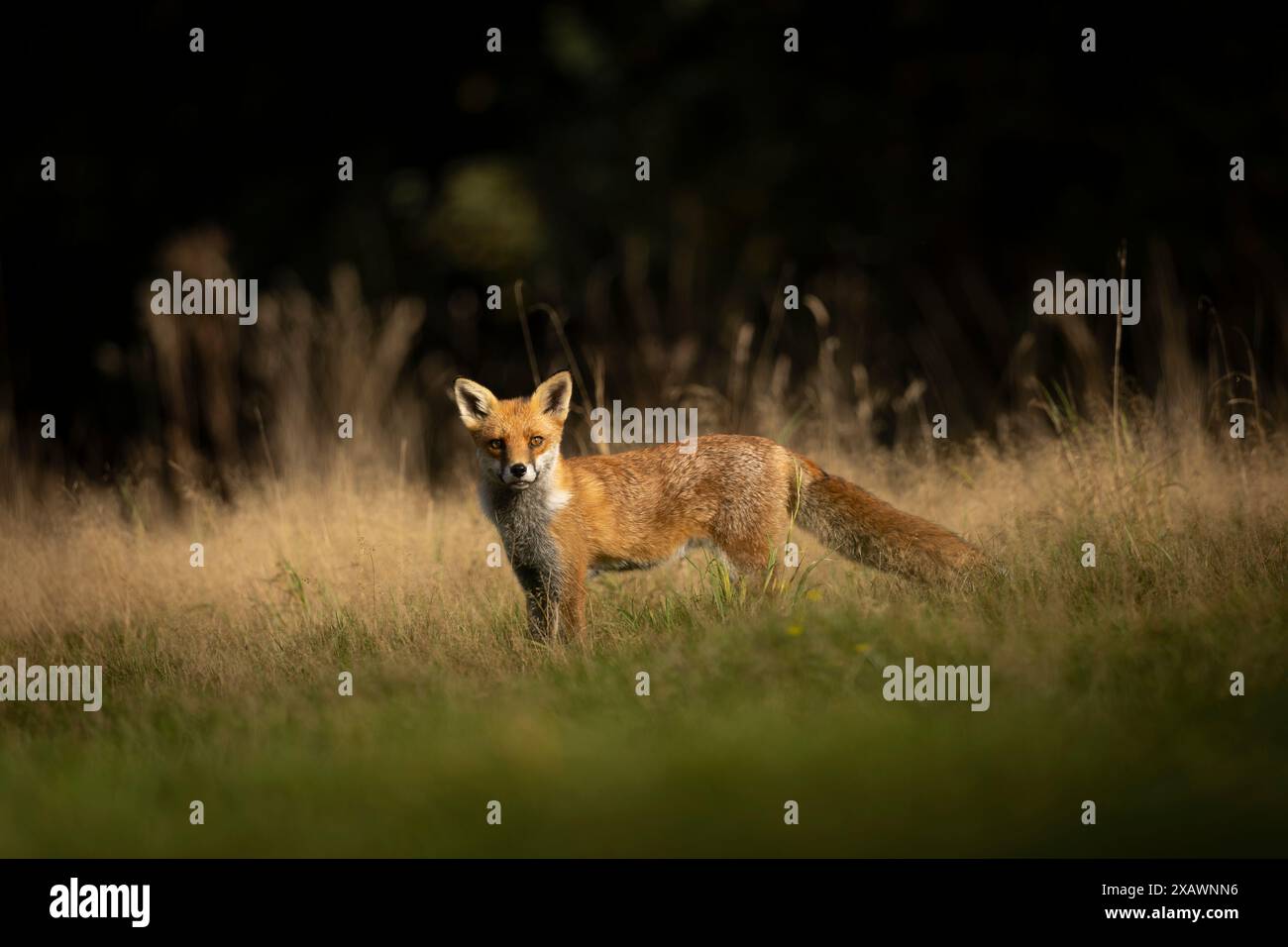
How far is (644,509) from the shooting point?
→ 25.1ft

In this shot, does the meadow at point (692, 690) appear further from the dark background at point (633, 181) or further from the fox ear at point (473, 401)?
the dark background at point (633, 181)

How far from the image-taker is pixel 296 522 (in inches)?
387

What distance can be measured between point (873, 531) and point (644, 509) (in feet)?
4.17

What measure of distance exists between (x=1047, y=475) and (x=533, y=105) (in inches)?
536

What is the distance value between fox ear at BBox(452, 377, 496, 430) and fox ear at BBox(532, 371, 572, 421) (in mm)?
252

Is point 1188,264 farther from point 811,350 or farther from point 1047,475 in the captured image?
point 1047,475

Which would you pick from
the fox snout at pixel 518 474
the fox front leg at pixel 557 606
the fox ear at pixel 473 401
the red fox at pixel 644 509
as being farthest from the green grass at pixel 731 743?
the fox ear at pixel 473 401

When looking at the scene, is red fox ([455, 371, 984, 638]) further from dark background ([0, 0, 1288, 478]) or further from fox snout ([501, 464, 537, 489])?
dark background ([0, 0, 1288, 478])

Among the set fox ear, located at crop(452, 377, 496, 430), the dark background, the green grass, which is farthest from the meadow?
the dark background

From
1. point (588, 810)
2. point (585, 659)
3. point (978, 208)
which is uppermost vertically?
point (978, 208)

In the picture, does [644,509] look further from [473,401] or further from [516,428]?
[473,401]

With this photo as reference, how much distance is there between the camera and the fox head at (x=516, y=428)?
7.09 metres

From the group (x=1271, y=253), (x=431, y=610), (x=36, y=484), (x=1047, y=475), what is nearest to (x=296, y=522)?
(x=431, y=610)

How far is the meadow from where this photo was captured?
479cm
